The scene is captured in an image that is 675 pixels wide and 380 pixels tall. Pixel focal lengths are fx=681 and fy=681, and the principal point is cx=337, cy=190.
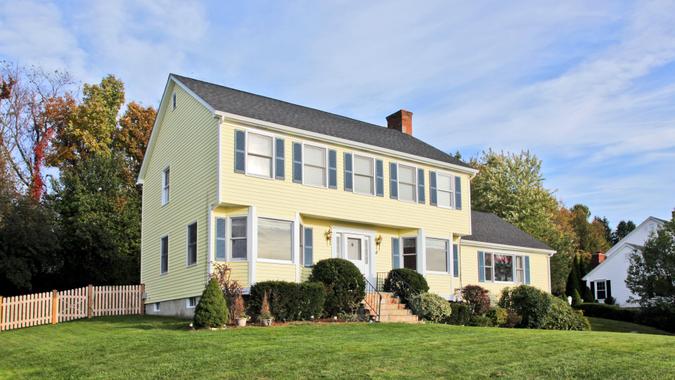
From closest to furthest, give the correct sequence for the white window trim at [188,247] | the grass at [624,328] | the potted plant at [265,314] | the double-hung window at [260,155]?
the potted plant at [265,314], the double-hung window at [260,155], the white window trim at [188,247], the grass at [624,328]

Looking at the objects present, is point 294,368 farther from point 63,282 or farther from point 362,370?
point 63,282

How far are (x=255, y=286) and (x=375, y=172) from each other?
6.70 m

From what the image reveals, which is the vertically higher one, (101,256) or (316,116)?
(316,116)

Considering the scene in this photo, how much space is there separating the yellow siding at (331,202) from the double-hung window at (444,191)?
0.29m

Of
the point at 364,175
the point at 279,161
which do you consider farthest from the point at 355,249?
the point at 279,161

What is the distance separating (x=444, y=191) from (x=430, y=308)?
5819mm

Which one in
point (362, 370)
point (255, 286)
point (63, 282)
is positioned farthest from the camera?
point (63, 282)

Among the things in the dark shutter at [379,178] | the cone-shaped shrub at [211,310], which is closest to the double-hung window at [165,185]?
the dark shutter at [379,178]

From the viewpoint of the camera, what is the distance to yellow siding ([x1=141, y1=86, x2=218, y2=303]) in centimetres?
2058

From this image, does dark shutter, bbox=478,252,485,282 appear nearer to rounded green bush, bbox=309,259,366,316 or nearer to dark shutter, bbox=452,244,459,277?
dark shutter, bbox=452,244,459,277

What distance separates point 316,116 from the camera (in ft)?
82.7

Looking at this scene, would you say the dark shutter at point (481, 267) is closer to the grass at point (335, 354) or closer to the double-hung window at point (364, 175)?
the double-hung window at point (364, 175)

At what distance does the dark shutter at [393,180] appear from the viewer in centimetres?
2404

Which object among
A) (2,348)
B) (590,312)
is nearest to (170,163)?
(2,348)
